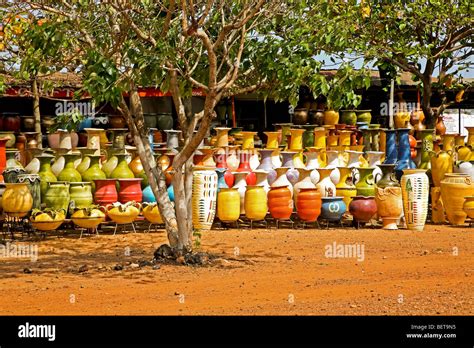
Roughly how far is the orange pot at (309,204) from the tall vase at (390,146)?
2013mm

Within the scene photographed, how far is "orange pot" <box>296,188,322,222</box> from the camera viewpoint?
535 inches

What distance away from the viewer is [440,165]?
14.6 meters

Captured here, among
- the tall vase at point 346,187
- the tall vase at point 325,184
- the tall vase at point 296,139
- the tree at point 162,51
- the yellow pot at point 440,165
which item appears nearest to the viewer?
the tree at point 162,51

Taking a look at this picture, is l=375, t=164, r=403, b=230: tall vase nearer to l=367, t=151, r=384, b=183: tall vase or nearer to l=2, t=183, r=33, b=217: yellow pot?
l=367, t=151, r=384, b=183: tall vase

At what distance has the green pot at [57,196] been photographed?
12.6 meters

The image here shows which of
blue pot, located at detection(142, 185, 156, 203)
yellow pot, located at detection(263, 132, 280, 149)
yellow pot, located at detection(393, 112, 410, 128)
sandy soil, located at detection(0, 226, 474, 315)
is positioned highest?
yellow pot, located at detection(393, 112, 410, 128)

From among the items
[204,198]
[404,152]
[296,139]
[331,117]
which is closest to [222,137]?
[296,139]

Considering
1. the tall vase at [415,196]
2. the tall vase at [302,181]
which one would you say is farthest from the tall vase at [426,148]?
the tall vase at [302,181]

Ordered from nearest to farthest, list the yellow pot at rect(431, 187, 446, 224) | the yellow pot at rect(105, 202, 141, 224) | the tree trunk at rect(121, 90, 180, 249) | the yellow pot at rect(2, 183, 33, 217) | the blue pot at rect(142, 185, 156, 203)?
1. the tree trunk at rect(121, 90, 180, 249)
2. the yellow pot at rect(2, 183, 33, 217)
3. the yellow pot at rect(105, 202, 141, 224)
4. the blue pot at rect(142, 185, 156, 203)
5. the yellow pot at rect(431, 187, 446, 224)

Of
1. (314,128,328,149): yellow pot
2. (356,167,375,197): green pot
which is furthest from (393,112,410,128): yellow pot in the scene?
(356,167,375,197): green pot

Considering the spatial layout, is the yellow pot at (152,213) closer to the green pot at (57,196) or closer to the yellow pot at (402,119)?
the green pot at (57,196)

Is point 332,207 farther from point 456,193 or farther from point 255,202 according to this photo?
point 456,193

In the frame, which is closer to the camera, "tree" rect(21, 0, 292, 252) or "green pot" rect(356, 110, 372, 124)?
"tree" rect(21, 0, 292, 252)

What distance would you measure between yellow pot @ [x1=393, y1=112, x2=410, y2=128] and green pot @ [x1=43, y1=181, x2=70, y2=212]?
823cm
